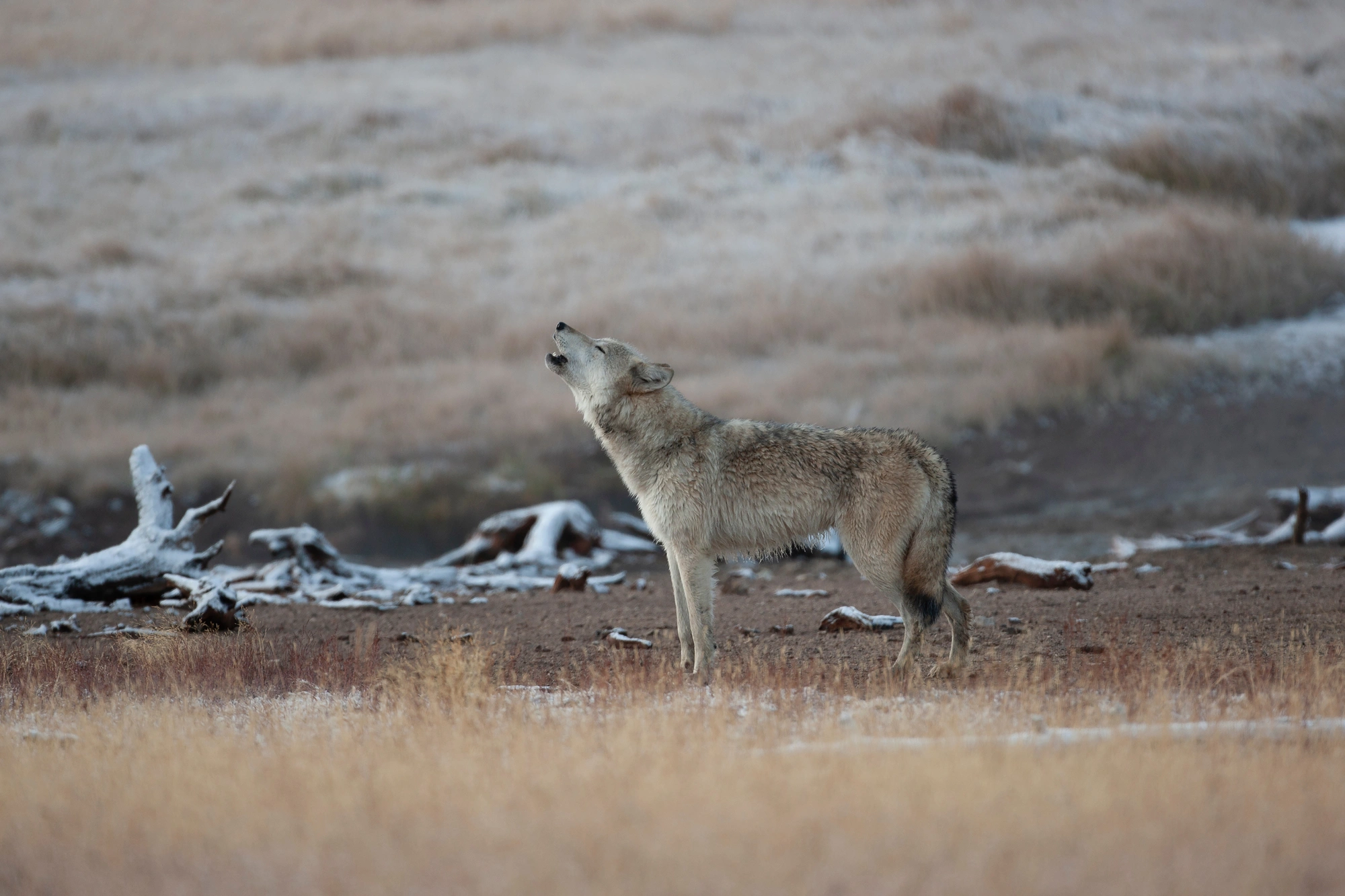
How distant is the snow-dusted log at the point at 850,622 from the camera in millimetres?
9570

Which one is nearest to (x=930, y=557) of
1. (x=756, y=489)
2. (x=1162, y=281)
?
(x=756, y=489)

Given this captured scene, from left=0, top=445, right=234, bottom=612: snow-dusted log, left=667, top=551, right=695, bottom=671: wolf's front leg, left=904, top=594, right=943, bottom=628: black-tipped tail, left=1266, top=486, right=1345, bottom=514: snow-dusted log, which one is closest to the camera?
left=904, top=594, right=943, bottom=628: black-tipped tail

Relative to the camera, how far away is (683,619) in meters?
7.93

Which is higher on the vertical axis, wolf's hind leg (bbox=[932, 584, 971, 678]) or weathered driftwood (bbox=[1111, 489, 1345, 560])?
wolf's hind leg (bbox=[932, 584, 971, 678])

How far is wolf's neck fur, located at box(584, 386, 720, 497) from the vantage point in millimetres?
8125

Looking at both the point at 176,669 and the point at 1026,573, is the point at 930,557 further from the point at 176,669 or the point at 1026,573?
the point at 176,669

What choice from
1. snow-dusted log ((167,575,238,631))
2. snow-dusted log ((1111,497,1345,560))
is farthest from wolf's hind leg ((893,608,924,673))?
snow-dusted log ((1111,497,1345,560))

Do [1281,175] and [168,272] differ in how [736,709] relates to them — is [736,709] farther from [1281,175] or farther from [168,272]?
[1281,175]

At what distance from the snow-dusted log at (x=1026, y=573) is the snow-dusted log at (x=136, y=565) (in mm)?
8079

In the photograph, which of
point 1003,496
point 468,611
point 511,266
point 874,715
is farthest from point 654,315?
point 874,715

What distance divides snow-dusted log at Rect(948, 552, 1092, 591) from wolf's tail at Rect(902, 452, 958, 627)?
15.9ft

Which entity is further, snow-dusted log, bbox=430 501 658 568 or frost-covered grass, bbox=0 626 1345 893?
snow-dusted log, bbox=430 501 658 568

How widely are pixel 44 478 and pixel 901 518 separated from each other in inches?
710

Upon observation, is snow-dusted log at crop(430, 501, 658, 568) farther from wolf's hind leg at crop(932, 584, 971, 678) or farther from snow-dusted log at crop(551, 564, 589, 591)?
wolf's hind leg at crop(932, 584, 971, 678)
